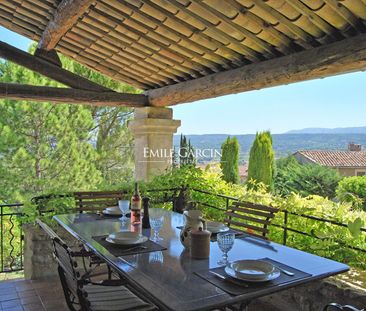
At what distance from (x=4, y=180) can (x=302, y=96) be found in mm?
17994

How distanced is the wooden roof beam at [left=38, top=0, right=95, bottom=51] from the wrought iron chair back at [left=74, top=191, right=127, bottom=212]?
5.47ft

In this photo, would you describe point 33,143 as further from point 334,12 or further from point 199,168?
point 334,12

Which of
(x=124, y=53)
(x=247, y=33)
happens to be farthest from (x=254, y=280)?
(x=124, y=53)

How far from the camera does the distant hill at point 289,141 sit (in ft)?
34.3

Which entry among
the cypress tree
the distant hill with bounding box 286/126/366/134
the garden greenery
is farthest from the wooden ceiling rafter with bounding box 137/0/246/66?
the distant hill with bounding box 286/126/366/134

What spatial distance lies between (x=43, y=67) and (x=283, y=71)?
120 inches

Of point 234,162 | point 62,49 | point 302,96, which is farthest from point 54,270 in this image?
point 302,96

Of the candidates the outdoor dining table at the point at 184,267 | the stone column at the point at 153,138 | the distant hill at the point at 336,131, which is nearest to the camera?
the outdoor dining table at the point at 184,267

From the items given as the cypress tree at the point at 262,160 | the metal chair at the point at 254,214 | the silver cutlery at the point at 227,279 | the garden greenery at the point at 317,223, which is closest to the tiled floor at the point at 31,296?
the metal chair at the point at 254,214

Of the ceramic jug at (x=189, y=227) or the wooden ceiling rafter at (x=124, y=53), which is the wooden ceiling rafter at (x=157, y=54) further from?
the ceramic jug at (x=189, y=227)

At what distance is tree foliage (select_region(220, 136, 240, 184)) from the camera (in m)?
10.4

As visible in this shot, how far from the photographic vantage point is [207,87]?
416 cm

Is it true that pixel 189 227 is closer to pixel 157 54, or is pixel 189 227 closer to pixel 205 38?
pixel 205 38

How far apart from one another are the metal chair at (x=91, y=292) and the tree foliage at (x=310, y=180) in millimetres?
10134
